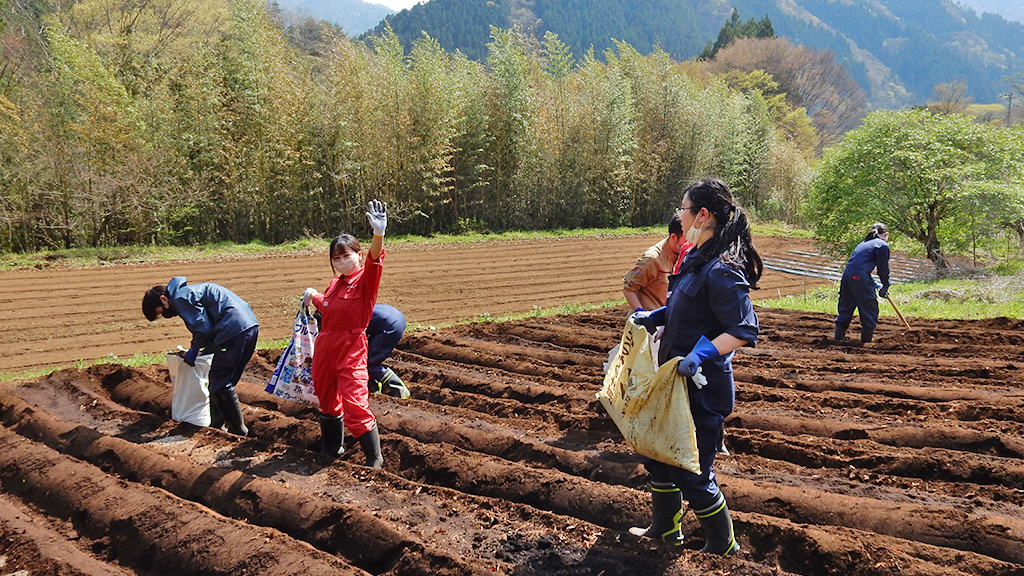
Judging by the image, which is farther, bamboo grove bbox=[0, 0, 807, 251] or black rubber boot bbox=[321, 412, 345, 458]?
bamboo grove bbox=[0, 0, 807, 251]

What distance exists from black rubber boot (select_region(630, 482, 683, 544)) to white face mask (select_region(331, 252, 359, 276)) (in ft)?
7.07

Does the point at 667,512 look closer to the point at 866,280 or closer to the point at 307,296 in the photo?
the point at 307,296

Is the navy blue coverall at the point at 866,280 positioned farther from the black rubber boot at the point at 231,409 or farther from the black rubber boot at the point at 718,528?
the black rubber boot at the point at 231,409

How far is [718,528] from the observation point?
2.67m

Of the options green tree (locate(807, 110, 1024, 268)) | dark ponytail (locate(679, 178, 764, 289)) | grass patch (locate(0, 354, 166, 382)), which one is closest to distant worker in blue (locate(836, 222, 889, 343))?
dark ponytail (locate(679, 178, 764, 289))

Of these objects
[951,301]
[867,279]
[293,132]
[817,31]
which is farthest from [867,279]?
[817,31]

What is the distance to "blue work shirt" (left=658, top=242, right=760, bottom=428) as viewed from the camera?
2.47 metres

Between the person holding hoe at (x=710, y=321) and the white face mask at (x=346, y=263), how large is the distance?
6.55 ft

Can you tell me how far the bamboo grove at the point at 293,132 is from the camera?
13438mm

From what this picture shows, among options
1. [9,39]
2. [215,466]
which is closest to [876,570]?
[215,466]

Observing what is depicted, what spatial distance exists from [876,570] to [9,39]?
21316 mm

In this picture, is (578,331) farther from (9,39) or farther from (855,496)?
(9,39)

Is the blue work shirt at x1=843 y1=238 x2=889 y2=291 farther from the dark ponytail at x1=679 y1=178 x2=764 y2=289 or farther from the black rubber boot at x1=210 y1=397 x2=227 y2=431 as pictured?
the black rubber boot at x1=210 y1=397 x2=227 y2=431

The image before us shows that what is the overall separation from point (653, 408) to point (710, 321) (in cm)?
43
